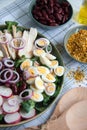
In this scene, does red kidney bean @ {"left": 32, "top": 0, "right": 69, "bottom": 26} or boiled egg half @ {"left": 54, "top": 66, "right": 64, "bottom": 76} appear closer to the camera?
boiled egg half @ {"left": 54, "top": 66, "right": 64, "bottom": 76}

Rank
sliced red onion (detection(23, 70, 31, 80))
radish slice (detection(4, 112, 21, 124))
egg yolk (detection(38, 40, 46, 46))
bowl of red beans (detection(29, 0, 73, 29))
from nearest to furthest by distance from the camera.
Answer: radish slice (detection(4, 112, 21, 124)), sliced red onion (detection(23, 70, 31, 80)), egg yolk (detection(38, 40, 46, 46)), bowl of red beans (detection(29, 0, 73, 29))

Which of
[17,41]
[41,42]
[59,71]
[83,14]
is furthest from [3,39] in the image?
[83,14]

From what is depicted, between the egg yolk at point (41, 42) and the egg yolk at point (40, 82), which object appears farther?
the egg yolk at point (41, 42)

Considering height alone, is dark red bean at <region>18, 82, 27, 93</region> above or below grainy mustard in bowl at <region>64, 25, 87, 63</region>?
above

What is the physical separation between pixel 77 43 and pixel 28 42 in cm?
22

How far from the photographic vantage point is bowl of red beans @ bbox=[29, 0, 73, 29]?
1347mm

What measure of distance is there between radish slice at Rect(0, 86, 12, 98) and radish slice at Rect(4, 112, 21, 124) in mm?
70

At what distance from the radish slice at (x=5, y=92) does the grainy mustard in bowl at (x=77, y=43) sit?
1.11 feet

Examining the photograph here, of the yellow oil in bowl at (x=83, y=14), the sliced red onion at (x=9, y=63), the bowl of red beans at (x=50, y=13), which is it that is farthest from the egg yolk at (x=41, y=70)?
the yellow oil in bowl at (x=83, y=14)

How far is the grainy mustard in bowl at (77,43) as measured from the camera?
127cm

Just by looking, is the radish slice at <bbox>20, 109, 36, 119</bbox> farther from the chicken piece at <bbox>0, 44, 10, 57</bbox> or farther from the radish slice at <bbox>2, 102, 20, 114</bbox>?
the chicken piece at <bbox>0, 44, 10, 57</bbox>

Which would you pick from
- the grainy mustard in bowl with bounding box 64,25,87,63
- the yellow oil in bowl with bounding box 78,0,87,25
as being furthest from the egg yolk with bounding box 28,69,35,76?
the yellow oil in bowl with bounding box 78,0,87,25

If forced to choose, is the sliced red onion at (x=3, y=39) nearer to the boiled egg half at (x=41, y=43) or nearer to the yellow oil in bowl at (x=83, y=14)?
the boiled egg half at (x=41, y=43)

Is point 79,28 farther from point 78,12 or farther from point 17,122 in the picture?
point 17,122
